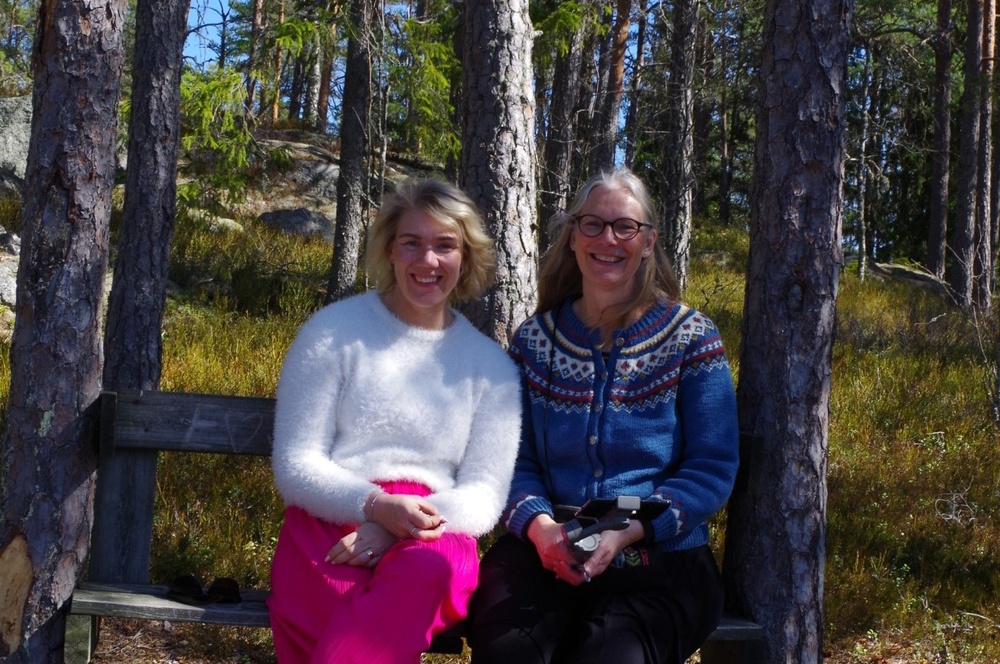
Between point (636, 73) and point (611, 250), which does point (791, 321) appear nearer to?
point (611, 250)

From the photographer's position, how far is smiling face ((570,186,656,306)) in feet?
11.0

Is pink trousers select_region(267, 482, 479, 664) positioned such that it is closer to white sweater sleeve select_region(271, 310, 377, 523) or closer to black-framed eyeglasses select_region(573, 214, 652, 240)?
white sweater sleeve select_region(271, 310, 377, 523)

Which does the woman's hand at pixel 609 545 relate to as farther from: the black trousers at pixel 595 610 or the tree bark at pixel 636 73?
the tree bark at pixel 636 73

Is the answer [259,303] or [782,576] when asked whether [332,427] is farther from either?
[259,303]

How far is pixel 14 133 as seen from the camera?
1476 cm

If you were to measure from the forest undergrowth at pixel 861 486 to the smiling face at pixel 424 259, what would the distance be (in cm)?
188

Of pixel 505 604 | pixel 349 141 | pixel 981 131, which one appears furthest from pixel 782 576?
pixel 981 131

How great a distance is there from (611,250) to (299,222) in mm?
13163

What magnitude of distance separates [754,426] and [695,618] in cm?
78

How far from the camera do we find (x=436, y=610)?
2.90 metres

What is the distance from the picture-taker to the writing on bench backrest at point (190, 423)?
3.44 meters

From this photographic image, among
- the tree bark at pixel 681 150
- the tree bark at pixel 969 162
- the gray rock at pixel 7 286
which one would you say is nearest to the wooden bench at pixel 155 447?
the gray rock at pixel 7 286

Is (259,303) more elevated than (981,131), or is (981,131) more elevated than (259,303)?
(981,131)

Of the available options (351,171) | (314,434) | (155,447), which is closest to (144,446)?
(155,447)
